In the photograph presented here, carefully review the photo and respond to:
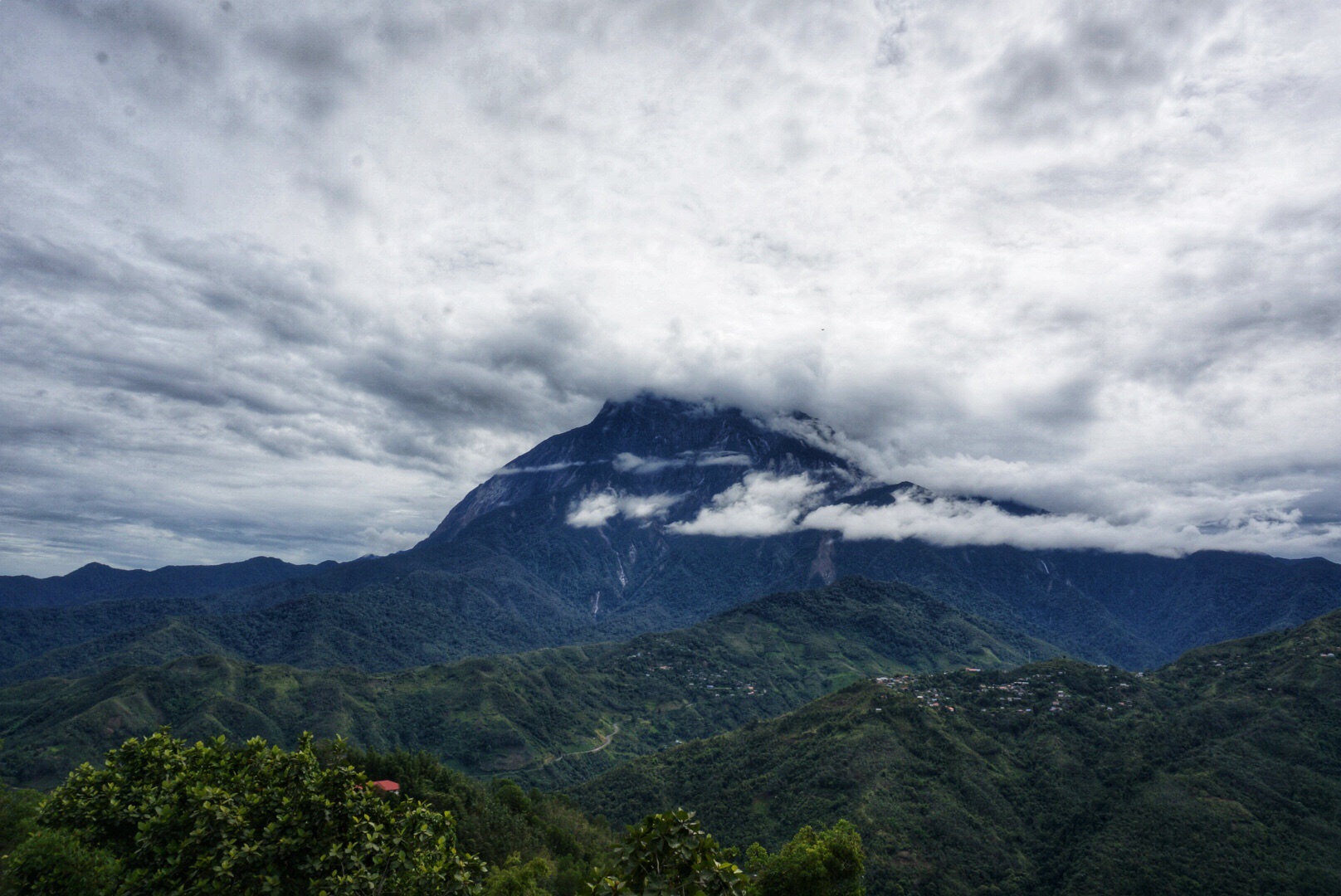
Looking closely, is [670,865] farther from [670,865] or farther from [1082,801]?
[1082,801]

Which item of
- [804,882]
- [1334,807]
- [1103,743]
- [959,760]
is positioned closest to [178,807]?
[804,882]

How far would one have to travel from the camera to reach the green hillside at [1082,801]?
135 meters

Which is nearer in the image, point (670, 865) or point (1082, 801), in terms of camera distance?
point (670, 865)

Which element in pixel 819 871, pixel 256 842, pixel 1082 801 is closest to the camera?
pixel 256 842

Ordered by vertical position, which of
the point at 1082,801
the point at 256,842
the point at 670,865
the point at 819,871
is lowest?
the point at 1082,801

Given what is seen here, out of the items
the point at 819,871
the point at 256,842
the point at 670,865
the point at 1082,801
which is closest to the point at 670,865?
the point at 670,865

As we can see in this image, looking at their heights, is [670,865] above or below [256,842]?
above

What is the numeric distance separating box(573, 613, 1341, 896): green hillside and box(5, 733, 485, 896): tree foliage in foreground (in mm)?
144172

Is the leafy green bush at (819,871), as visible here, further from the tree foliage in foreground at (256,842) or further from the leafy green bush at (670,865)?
the leafy green bush at (670,865)

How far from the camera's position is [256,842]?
22.2 meters

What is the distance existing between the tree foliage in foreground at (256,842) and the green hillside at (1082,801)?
144172 millimetres

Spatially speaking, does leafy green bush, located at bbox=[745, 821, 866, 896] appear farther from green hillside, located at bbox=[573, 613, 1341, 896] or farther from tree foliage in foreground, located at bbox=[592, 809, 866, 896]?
green hillside, located at bbox=[573, 613, 1341, 896]

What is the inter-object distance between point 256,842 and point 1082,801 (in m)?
211

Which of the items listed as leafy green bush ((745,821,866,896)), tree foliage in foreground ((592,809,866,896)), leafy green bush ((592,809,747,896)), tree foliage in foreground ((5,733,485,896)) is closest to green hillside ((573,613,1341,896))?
leafy green bush ((745,821,866,896))
